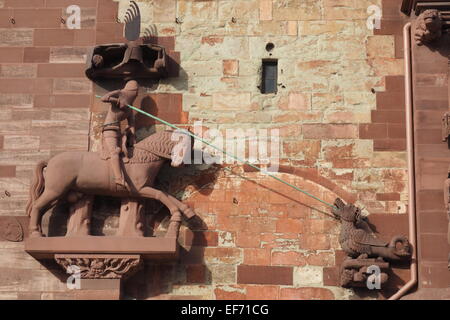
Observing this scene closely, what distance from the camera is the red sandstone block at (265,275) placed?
12406mm

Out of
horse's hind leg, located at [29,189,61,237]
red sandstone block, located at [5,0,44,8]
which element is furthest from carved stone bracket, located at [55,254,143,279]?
red sandstone block, located at [5,0,44,8]

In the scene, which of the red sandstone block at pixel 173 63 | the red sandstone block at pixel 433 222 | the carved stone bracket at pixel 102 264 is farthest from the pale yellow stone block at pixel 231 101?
the red sandstone block at pixel 433 222

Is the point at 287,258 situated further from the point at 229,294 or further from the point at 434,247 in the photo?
the point at 434,247

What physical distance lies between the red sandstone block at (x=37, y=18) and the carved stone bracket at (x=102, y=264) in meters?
3.63

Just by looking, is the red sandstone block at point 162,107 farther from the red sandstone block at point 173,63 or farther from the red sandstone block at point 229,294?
the red sandstone block at point 229,294

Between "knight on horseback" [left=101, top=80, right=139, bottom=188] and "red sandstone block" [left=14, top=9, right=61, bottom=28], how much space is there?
1703 millimetres

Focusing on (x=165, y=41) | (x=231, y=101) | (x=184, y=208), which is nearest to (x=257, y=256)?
(x=184, y=208)

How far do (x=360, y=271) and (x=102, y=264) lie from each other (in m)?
3.30

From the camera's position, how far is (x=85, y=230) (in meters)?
12.5

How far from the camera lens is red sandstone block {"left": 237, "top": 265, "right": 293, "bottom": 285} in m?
12.4

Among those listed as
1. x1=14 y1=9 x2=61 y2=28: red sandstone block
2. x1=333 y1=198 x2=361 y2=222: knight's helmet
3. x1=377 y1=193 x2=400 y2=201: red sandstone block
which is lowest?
x1=333 y1=198 x2=361 y2=222: knight's helmet

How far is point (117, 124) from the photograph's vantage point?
12789mm

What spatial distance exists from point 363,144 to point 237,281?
2.55 m

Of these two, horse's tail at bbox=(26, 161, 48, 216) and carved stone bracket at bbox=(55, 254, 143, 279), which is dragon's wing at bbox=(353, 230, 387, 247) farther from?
horse's tail at bbox=(26, 161, 48, 216)
